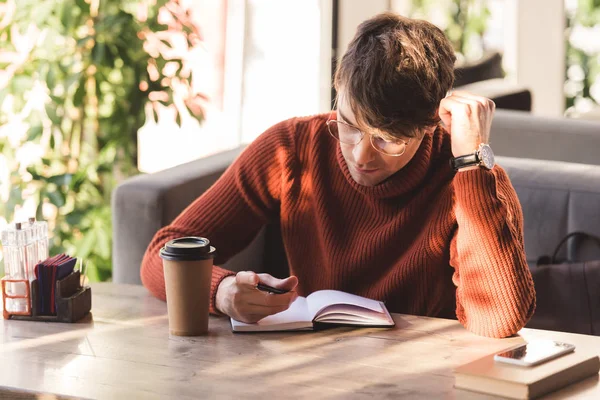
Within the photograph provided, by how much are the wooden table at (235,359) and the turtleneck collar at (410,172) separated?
32 cm

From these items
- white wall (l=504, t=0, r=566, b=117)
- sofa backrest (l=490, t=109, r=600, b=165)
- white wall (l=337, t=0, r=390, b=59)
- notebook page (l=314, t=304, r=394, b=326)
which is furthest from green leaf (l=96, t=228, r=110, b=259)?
white wall (l=504, t=0, r=566, b=117)

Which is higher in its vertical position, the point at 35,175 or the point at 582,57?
the point at 582,57

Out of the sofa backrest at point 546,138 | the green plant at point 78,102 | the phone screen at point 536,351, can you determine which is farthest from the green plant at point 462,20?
the phone screen at point 536,351

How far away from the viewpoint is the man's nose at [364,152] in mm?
1668

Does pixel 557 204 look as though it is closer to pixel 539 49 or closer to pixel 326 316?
pixel 326 316

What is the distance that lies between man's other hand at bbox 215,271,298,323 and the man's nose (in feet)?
0.98

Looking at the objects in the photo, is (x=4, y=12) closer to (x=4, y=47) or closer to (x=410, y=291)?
(x=4, y=47)

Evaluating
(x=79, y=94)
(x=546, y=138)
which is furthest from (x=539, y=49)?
(x=79, y=94)

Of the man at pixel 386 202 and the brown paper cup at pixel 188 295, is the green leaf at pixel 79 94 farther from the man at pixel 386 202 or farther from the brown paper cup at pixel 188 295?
the brown paper cup at pixel 188 295

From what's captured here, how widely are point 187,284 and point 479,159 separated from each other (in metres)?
0.59

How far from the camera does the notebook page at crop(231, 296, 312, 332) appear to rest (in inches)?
59.1

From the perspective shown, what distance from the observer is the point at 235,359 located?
1362mm

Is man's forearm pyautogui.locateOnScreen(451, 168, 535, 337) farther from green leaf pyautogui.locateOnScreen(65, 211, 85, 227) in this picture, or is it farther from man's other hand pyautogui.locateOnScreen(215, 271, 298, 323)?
green leaf pyautogui.locateOnScreen(65, 211, 85, 227)

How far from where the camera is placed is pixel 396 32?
1639 mm
